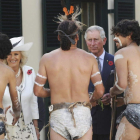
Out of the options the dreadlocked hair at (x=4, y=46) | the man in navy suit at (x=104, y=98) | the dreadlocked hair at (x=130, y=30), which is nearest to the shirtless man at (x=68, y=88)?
the dreadlocked hair at (x=4, y=46)

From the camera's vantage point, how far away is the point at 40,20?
8.13 metres

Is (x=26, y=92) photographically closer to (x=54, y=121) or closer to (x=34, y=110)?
(x=34, y=110)

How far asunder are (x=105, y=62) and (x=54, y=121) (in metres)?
1.70

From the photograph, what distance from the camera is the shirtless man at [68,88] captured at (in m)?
5.39

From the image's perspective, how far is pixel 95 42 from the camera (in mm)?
6961


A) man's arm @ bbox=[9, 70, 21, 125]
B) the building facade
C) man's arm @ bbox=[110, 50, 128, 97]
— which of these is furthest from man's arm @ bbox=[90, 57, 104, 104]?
the building facade

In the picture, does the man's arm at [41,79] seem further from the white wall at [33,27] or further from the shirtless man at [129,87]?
the white wall at [33,27]

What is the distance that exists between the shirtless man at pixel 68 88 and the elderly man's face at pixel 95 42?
1427mm

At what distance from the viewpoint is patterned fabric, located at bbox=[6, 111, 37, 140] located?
6.22m

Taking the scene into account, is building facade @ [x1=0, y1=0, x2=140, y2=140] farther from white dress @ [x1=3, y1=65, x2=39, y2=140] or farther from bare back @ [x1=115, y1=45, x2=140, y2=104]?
bare back @ [x1=115, y1=45, x2=140, y2=104]

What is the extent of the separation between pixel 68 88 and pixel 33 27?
9.36ft

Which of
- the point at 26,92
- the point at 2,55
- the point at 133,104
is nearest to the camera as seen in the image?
the point at 2,55

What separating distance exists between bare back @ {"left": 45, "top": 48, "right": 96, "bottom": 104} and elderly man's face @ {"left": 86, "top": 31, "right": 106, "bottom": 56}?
4.82ft

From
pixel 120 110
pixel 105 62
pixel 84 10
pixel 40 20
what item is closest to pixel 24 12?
pixel 40 20
